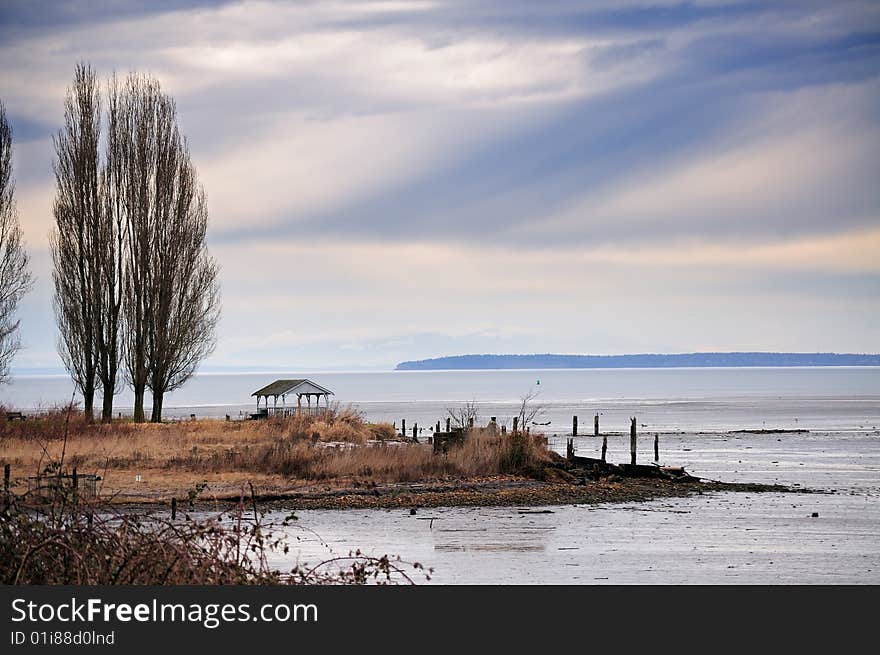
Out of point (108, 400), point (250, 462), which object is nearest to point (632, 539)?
point (250, 462)

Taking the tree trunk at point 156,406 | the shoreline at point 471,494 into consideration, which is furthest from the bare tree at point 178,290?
the shoreline at point 471,494

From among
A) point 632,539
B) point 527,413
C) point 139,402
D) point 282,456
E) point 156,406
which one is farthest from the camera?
point 527,413

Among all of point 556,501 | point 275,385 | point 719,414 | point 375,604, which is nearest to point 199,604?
point 375,604

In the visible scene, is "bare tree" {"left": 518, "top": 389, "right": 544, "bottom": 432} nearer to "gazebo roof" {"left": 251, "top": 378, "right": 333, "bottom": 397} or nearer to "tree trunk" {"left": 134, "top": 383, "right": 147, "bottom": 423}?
"gazebo roof" {"left": 251, "top": 378, "right": 333, "bottom": 397}

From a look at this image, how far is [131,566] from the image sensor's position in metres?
8.82

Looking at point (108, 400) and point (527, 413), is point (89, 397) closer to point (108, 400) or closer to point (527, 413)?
point (108, 400)

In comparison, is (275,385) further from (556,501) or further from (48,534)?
(48,534)

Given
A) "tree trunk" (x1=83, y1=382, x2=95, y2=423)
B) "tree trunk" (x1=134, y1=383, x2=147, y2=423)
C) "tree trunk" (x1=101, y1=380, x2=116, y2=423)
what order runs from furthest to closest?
1. "tree trunk" (x1=134, y1=383, x2=147, y2=423)
2. "tree trunk" (x1=101, y1=380, x2=116, y2=423)
3. "tree trunk" (x1=83, y1=382, x2=95, y2=423)

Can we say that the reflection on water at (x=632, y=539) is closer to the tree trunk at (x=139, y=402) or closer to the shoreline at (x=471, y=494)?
the shoreline at (x=471, y=494)

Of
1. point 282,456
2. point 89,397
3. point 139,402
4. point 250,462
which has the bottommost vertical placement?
point 250,462

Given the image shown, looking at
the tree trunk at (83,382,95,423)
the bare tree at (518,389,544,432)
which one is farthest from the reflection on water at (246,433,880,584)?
the tree trunk at (83,382,95,423)

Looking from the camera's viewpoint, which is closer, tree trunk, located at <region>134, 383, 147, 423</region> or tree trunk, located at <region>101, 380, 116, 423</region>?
tree trunk, located at <region>101, 380, 116, 423</region>

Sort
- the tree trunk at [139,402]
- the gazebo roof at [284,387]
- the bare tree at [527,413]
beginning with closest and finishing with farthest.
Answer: the bare tree at [527,413]
the tree trunk at [139,402]
the gazebo roof at [284,387]

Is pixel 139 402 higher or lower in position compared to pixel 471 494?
higher
